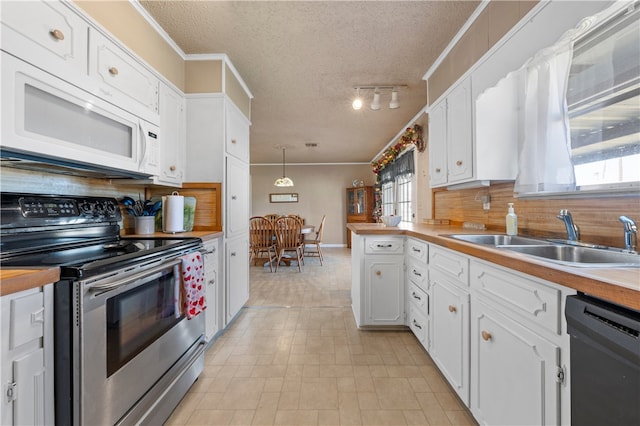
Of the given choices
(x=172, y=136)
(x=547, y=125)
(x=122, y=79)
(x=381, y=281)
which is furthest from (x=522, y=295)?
(x=172, y=136)

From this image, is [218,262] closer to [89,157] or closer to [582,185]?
[89,157]

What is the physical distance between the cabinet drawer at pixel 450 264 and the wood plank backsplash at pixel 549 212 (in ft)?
1.85

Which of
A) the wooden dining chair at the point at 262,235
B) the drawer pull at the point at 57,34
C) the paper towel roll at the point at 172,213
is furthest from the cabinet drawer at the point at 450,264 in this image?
the wooden dining chair at the point at 262,235

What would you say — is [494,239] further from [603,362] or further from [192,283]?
[192,283]

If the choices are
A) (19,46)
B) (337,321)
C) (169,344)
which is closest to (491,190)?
(337,321)

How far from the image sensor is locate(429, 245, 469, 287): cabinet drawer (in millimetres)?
1317

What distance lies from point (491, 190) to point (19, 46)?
8.89ft

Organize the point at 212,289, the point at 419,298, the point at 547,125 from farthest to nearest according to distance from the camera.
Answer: the point at 212,289, the point at 419,298, the point at 547,125

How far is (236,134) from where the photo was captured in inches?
99.0

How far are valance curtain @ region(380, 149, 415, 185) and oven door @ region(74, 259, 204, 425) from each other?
361cm

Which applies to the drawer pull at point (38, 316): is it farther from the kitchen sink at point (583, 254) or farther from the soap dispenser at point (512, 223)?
the soap dispenser at point (512, 223)

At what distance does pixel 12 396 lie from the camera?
0.74 meters

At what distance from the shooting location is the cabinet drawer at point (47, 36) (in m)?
0.96

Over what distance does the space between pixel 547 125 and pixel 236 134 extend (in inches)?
92.1
